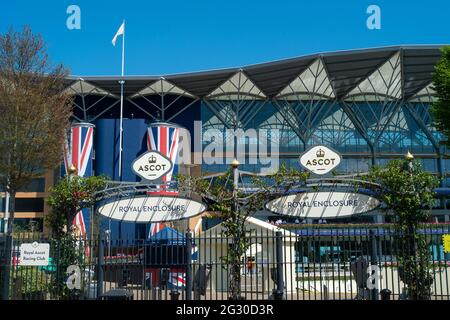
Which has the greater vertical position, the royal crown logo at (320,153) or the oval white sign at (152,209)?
the royal crown logo at (320,153)

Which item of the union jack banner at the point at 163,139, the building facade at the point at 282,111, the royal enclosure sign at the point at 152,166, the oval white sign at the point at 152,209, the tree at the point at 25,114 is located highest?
the building facade at the point at 282,111

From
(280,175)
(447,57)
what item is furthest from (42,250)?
(447,57)

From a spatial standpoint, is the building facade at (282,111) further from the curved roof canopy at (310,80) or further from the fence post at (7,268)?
the fence post at (7,268)

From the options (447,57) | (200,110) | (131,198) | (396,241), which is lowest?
(396,241)

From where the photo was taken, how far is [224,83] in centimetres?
6088

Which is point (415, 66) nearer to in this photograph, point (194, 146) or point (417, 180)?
point (194, 146)

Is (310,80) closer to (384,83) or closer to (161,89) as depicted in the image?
(384,83)

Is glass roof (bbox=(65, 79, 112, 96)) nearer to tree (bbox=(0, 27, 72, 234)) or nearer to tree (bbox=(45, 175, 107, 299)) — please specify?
tree (bbox=(0, 27, 72, 234))

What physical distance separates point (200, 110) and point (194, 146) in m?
4.64

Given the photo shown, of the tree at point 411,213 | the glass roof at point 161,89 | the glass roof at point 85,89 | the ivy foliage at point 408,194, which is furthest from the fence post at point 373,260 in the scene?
the glass roof at point 85,89

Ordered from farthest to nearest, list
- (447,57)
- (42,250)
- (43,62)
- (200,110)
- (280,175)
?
(200,110), (447,57), (43,62), (280,175), (42,250)

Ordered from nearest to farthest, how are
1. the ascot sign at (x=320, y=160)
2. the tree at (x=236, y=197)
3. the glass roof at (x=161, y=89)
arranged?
→ 1. the tree at (x=236, y=197)
2. the ascot sign at (x=320, y=160)
3. the glass roof at (x=161, y=89)

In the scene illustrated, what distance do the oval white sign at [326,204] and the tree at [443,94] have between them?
54.9ft

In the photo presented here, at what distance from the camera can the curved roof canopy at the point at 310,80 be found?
52781 mm
